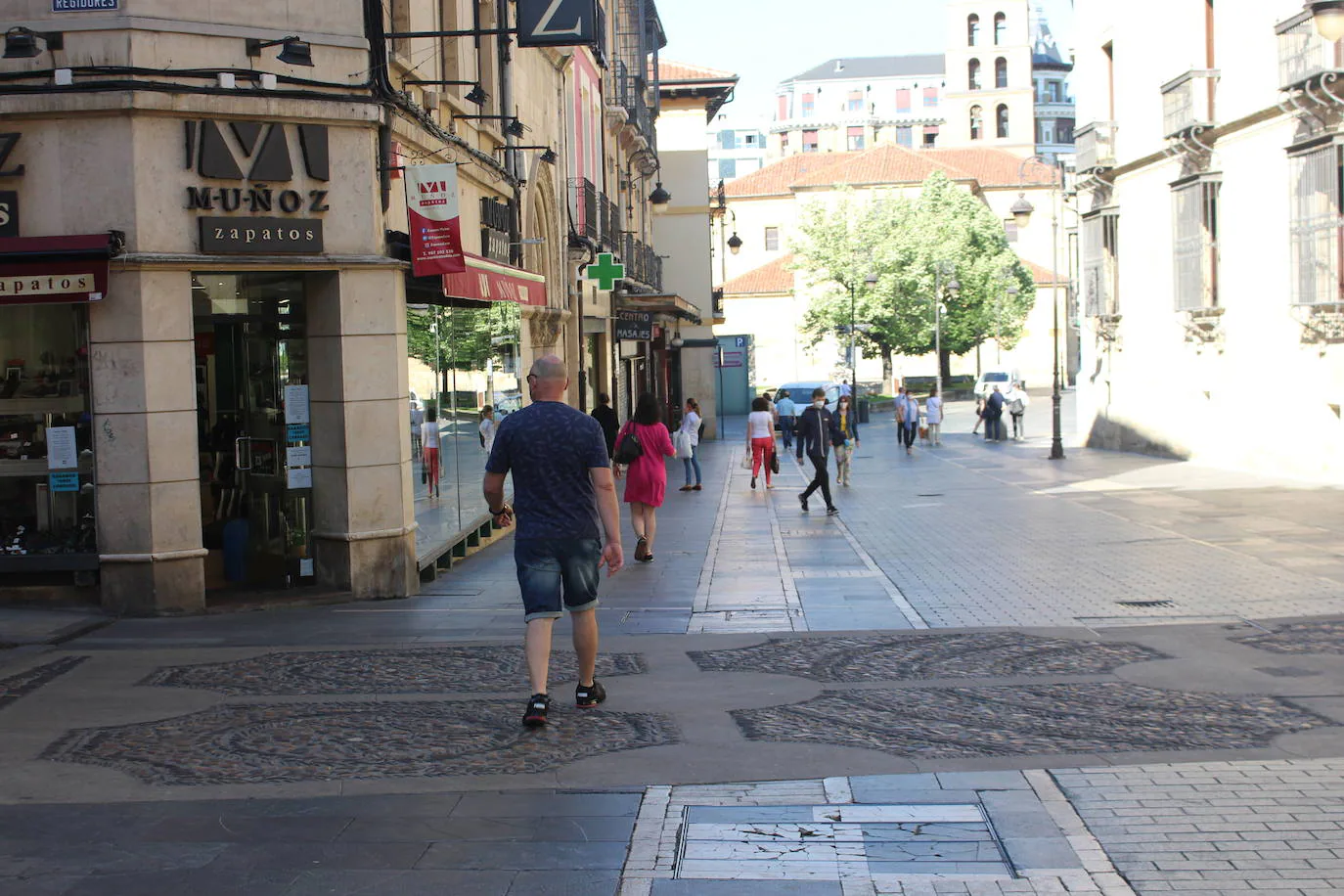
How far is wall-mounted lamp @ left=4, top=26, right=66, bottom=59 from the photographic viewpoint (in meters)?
10.8

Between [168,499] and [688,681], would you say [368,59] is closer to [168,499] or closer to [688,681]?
[168,499]

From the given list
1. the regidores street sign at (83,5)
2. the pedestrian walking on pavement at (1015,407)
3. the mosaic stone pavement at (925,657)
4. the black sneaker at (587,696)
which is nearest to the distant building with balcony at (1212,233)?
the pedestrian walking on pavement at (1015,407)

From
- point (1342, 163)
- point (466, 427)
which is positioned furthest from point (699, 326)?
point (466, 427)

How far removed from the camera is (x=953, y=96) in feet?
407

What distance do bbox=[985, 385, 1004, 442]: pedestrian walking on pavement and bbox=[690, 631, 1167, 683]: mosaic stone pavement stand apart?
30.7 meters

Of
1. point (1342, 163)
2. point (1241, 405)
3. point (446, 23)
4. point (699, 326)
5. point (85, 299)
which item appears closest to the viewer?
point (85, 299)

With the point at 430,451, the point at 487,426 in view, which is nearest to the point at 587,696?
the point at 430,451

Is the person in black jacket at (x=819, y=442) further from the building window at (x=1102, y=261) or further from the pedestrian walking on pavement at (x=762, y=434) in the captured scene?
the building window at (x=1102, y=261)

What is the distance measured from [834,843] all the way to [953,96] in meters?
125

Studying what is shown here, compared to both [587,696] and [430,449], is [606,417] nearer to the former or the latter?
[430,449]

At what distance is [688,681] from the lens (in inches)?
330

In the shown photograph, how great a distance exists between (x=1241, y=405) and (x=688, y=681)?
68.1 feet

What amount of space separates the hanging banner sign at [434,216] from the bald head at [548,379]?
5043 millimetres

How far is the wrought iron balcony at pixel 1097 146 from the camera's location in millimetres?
32562
